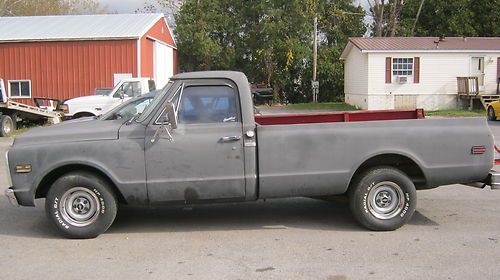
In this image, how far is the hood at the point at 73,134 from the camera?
6027 mm

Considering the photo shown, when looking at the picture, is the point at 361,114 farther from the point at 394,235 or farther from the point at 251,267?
the point at 251,267

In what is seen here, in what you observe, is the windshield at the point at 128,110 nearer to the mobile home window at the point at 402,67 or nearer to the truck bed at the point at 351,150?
the truck bed at the point at 351,150

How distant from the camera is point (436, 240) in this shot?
5980 mm

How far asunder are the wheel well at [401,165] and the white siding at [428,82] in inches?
948

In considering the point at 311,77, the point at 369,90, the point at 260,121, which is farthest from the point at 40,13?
the point at 260,121

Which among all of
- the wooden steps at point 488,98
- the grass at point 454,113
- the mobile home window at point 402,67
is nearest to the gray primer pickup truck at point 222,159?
the grass at point 454,113

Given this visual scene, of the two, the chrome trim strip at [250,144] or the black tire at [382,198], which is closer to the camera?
the chrome trim strip at [250,144]

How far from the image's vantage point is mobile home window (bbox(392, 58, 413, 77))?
29.7 meters

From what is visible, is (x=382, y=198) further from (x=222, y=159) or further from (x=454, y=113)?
(x=454, y=113)

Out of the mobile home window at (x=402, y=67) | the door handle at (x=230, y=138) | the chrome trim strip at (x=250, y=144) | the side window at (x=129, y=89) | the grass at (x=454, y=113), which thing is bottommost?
the grass at (x=454, y=113)

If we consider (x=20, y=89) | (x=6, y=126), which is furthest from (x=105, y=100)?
(x=20, y=89)

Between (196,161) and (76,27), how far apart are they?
23846 mm

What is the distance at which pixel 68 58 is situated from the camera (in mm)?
26234

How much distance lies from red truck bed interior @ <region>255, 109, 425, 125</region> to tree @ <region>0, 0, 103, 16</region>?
47.7 meters
